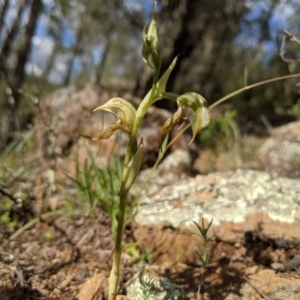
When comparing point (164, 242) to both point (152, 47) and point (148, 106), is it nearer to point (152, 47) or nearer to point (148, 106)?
point (148, 106)

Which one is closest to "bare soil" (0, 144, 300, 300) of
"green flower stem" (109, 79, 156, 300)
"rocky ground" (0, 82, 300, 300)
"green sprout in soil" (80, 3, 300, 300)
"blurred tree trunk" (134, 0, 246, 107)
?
"rocky ground" (0, 82, 300, 300)

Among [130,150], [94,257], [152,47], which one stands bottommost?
[94,257]

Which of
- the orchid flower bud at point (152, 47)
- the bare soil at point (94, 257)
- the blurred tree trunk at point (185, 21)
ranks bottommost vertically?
the bare soil at point (94, 257)

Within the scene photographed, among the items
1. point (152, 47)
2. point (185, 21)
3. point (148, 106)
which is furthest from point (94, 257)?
point (185, 21)

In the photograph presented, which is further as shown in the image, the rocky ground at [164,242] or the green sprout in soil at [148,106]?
the rocky ground at [164,242]

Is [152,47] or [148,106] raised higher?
[152,47]

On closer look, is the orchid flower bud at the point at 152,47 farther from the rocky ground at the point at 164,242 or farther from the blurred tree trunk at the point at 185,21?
the blurred tree trunk at the point at 185,21

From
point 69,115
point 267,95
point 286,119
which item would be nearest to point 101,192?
point 69,115

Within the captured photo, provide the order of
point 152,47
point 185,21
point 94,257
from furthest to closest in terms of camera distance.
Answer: point 185,21
point 94,257
point 152,47

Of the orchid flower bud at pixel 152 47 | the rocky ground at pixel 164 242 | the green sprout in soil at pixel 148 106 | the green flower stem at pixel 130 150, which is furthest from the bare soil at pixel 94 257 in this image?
the orchid flower bud at pixel 152 47
